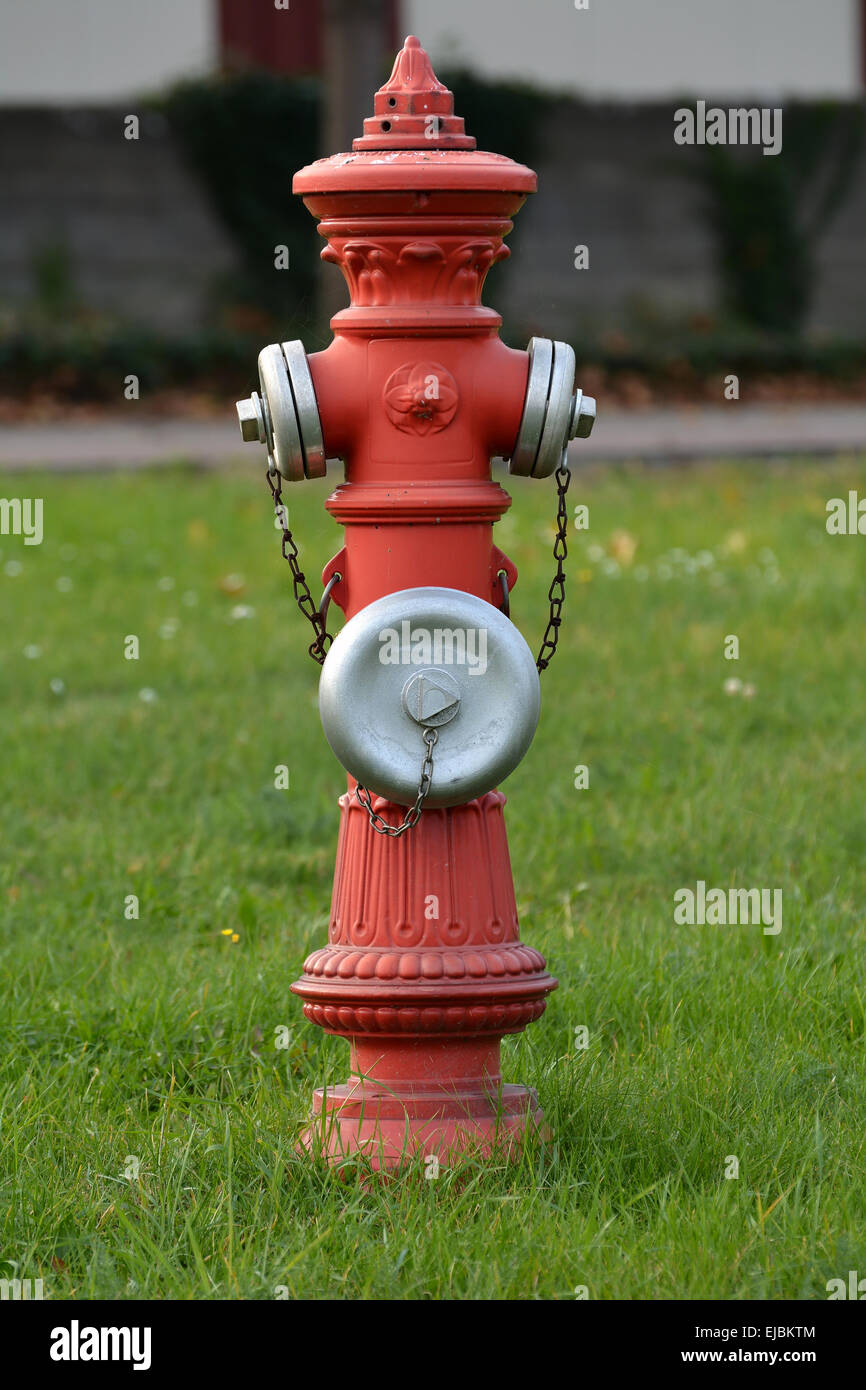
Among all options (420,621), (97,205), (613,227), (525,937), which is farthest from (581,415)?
(613,227)

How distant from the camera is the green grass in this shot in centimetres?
255

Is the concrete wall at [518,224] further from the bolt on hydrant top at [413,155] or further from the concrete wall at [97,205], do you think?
the bolt on hydrant top at [413,155]

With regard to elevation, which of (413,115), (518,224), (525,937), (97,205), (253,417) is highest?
(97,205)

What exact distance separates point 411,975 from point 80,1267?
0.63 meters

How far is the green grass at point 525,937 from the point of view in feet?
8.38

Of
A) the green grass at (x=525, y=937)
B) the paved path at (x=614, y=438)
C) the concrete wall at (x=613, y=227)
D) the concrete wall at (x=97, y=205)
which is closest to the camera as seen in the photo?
the green grass at (x=525, y=937)

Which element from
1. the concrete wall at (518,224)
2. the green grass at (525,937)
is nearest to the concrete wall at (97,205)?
the concrete wall at (518,224)

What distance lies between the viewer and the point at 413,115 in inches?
114

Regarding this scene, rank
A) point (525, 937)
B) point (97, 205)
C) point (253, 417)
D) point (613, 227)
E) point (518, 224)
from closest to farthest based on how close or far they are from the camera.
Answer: point (253, 417) < point (525, 937) < point (97, 205) < point (518, 224) < point (613, 227)

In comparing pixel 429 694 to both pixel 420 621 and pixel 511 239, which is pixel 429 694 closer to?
pixel 420 621

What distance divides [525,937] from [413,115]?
5.66 ft

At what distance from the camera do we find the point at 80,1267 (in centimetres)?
256
